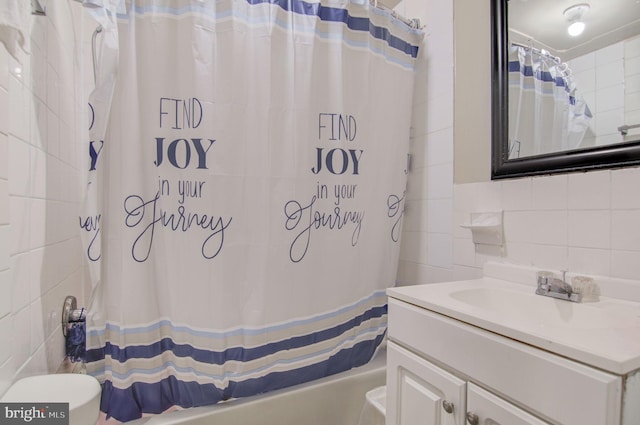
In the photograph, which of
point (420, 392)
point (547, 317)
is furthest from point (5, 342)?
point (547, 317)

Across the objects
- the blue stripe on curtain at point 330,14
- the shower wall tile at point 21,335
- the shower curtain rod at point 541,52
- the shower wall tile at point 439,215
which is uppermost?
the blue stripe on curtain at point 330,14

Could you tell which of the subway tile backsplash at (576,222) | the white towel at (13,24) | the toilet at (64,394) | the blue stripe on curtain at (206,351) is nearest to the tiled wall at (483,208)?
the subway tile backsplash at (576,222)

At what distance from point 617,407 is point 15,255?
138 cm

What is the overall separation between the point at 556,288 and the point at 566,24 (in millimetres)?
862

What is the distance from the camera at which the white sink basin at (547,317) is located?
538mm

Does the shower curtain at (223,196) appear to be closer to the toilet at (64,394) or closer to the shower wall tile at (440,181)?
the toilet at (64,394)

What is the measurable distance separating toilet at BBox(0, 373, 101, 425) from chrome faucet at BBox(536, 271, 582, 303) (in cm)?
133

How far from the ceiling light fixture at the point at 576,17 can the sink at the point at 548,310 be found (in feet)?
2.78

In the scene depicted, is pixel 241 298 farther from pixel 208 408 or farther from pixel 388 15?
pixel 388 15

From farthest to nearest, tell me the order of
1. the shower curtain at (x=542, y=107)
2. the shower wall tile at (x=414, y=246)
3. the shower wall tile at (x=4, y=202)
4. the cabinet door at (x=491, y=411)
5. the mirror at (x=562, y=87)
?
the shower wall tile at (x=414, y=246), the shower curtain at (x=542, y=107), the mirror at (x=562, y=87), the shower wall tile at (x=4, y=202), the cabinet door at (x=491, y=411)

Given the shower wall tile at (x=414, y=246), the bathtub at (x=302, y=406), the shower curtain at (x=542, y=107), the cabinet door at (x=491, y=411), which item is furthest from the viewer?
the shower wall tile at (x=414, y=246)

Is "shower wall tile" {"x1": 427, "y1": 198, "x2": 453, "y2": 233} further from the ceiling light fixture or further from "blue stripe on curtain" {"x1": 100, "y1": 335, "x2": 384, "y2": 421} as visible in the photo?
"blue stripe on curtain" {"x1": 100, "y1": 335, "x2": 384, "y2": 421}

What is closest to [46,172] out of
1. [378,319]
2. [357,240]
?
[357,240]

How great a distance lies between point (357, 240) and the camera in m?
1.38
